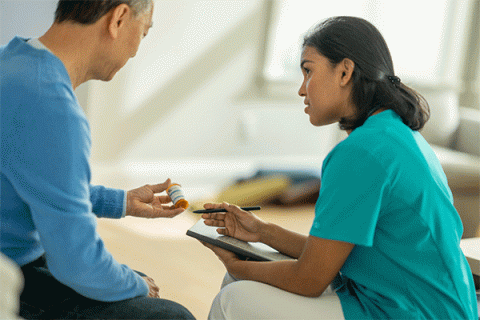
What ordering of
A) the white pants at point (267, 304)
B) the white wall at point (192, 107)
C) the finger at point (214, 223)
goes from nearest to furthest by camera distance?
the white pants at point (267, 304) < the finger at point (214, 223) < the white wall at point (192, 107)

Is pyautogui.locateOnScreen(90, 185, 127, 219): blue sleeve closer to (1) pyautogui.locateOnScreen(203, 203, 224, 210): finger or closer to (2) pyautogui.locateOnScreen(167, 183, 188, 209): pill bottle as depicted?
(2) pyautogui.locateOnScreen(167, 183, 188, 209): pill bottle

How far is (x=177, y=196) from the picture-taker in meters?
1.35

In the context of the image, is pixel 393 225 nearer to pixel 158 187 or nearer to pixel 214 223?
pixel 214 223

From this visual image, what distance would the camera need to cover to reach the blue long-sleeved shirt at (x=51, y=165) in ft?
2.88

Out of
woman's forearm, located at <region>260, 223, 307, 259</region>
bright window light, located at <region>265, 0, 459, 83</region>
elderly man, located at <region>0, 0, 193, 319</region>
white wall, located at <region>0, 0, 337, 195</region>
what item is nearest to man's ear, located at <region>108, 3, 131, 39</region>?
elderly man, located at <region>0, 0, 193, 319</region>

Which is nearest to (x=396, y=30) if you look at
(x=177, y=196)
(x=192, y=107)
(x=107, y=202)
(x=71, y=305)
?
(x=192, y=107)

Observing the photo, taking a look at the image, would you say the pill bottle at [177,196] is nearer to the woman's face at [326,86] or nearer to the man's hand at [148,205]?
the man's hand at [148,205]

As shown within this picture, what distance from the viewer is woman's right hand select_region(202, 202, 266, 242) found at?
4.64 ft

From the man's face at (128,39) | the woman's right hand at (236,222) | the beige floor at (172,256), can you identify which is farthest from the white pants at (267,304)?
the beige floor at (172,256)

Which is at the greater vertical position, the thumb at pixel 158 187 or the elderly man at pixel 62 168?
the elderly man at pixel 62 168

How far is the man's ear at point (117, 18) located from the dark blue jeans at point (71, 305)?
0.53 m

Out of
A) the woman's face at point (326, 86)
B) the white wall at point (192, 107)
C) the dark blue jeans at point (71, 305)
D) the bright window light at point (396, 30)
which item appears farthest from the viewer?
the bright window light at point (396, 30)

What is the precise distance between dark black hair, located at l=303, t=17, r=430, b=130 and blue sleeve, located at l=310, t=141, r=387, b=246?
0.72 feet

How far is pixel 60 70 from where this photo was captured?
0.97 m
